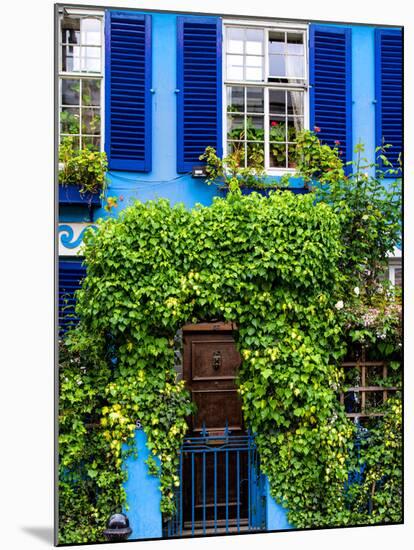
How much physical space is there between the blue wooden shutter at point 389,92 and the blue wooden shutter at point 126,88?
1.63 m

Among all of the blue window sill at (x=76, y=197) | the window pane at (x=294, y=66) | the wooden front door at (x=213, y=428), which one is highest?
the window pane at (x=294, y=66)

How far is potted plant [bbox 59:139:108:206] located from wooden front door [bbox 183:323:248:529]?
4.21ft

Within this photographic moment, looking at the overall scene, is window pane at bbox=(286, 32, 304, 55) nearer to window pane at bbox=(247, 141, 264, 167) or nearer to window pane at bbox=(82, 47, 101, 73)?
window pane at bbox=(247, 141, 264, 167)

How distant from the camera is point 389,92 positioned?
4.80 m

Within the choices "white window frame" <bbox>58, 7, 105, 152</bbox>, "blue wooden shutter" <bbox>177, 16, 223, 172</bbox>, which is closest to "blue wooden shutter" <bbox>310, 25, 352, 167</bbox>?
"blue wooden shutter" <bbox>177, 16, 223, 172</bbox>

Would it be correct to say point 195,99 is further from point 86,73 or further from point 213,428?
point 213,428

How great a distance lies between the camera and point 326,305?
4641mm

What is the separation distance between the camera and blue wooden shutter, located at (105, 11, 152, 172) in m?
4.45

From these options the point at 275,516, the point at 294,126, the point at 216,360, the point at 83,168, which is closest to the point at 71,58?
the point at 83,168

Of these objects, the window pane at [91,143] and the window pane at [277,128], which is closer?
the window pane at [91,143]

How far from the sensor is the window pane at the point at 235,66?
464 centimetres

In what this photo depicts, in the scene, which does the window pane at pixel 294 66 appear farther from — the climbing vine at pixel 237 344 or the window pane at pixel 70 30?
the window pane at pixel 70 30

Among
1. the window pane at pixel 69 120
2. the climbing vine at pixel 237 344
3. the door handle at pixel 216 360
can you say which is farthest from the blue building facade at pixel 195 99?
the door handle at pixel 216 360

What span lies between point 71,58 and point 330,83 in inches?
70.1
